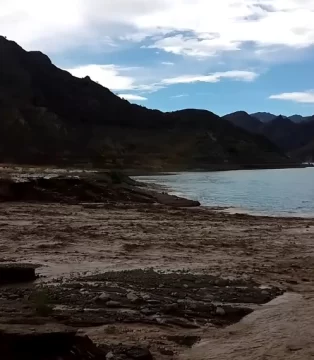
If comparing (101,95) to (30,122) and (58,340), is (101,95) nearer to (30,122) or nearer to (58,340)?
(30,122)

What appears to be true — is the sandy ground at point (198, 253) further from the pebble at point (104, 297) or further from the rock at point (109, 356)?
the pebble at point (104, 297)

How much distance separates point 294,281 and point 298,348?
14.3ft

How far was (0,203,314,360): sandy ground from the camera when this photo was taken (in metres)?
8.02

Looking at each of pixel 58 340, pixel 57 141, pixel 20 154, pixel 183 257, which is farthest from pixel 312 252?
pixel 57 141

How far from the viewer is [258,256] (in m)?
15.3

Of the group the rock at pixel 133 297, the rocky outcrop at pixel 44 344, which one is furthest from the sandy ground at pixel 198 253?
the rocky outcrop at pixel 44 344

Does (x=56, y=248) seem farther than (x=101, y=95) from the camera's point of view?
No

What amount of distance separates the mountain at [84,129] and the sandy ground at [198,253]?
88.1 m

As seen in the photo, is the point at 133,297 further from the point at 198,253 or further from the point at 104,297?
the point at 198,253

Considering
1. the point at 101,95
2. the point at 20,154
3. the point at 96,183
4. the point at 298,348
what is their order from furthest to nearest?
the point at 101,95, the point at 20,154, the point at 96,183, the point at 298,348

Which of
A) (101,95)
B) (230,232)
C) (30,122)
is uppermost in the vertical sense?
(101,95)

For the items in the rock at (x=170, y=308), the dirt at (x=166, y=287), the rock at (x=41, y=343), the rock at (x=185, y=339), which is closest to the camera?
the rock at (x=41, y=343)

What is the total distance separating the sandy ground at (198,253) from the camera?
8.02 metres

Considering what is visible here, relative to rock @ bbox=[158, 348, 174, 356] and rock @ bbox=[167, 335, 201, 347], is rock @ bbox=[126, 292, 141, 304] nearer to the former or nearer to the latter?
rock @ bbox=[167, 335, 201, 347]
